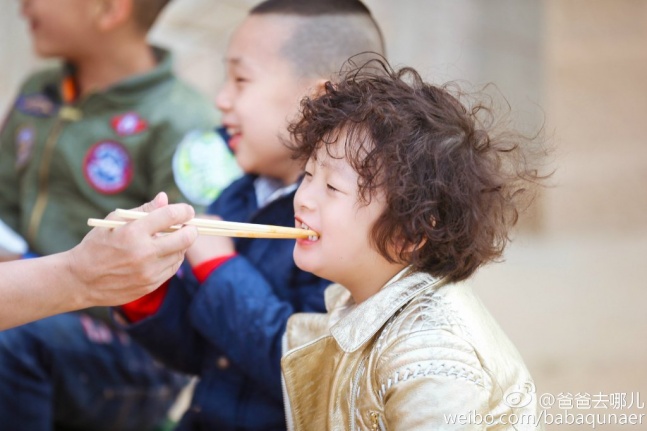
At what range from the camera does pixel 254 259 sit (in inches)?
80.8

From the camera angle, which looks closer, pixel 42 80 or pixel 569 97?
pixel 42 80

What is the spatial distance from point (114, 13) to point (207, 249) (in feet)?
3.83

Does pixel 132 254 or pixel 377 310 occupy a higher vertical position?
pixel 132 254

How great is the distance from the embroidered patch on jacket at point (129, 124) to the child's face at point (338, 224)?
1.11 metres

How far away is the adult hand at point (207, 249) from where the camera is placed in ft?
6.45

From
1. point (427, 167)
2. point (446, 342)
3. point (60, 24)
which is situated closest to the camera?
point (446, 342)

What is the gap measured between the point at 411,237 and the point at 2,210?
170cm

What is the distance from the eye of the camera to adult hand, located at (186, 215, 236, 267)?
197 centimetres

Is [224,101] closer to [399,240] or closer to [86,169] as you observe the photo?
[399,240]

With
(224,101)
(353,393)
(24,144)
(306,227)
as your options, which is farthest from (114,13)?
(353,393)

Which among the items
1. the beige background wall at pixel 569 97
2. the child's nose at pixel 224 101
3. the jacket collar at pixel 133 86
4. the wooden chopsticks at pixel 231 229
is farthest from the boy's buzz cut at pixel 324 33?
the beige background wall at pixel 569 97

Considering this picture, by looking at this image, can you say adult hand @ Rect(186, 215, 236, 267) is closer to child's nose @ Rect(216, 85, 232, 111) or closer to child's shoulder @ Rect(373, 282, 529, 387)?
child's nose @ Rect(216, 85, 232, 111)

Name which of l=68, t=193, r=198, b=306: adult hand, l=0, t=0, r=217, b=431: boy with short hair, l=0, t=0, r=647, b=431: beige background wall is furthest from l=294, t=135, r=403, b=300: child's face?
l=0, t=0, r=647, b=431: beige background wall

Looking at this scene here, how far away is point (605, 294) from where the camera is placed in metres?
5.06
